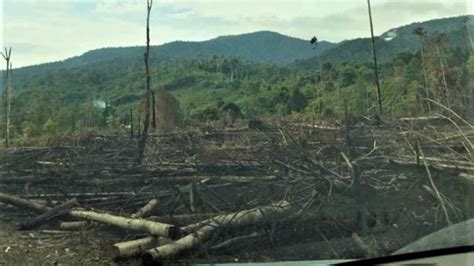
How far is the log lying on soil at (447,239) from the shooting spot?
240 centimetres

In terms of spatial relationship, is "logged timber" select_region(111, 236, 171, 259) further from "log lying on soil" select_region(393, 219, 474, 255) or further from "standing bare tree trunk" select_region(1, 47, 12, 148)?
"log lying on soil" select_region(393, 219, 474, 255)

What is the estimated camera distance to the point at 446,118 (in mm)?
2721

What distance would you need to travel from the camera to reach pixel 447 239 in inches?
96.7

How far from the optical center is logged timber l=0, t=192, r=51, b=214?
2566 mm

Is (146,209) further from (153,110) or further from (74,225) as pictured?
(153,110)

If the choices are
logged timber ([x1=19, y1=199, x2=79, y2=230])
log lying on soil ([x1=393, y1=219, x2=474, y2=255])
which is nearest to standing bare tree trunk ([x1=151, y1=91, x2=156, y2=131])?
logged timber ([x1=19, y1=199, x2=79, y2=230])

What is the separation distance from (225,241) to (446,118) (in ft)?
3.17

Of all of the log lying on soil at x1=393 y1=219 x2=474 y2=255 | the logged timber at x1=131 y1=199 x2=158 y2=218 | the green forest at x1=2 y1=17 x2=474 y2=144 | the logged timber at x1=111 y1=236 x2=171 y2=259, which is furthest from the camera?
the green forest at x1=2 y1=17 x2=474 y2=144

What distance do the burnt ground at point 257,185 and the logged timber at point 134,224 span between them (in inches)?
1.0

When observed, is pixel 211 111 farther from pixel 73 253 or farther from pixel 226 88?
pixel 73 253

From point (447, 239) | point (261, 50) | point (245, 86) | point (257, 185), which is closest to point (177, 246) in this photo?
point (257, 185)

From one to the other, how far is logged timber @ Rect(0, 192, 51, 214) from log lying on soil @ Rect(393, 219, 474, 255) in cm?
129

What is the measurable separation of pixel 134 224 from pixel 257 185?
0.48 m

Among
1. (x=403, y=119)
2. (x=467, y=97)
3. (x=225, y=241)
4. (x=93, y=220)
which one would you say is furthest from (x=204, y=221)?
(x=467, y=97)
